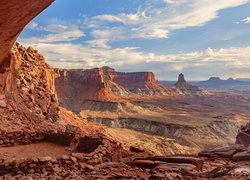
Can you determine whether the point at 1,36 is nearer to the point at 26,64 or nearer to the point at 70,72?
the point at 26,64

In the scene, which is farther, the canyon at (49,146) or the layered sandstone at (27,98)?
the layered sandstone at (27,98)

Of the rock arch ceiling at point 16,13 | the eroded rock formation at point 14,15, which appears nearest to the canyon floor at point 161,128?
the eroded rock formation at point 14,15

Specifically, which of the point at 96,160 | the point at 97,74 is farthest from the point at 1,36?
the point at 97,74

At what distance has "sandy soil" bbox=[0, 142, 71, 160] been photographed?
13062 millimetres

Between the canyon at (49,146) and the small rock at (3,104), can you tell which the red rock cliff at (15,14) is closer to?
the canyon at (49,146)

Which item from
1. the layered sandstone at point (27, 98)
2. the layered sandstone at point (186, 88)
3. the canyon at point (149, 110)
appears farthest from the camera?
the layered sandstone at point (186, 88)

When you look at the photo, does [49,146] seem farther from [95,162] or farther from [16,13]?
[16,13]

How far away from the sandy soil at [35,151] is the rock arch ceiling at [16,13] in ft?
16.5

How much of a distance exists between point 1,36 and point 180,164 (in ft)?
30.0

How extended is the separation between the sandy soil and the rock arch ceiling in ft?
16.5

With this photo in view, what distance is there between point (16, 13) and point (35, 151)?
6.35m

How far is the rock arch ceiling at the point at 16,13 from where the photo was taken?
33.6 ft

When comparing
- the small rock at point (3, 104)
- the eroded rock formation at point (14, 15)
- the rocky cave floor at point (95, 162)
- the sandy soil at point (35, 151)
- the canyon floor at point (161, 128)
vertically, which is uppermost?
the eroded rock formation at point (14, 15)

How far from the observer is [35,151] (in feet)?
45.9
